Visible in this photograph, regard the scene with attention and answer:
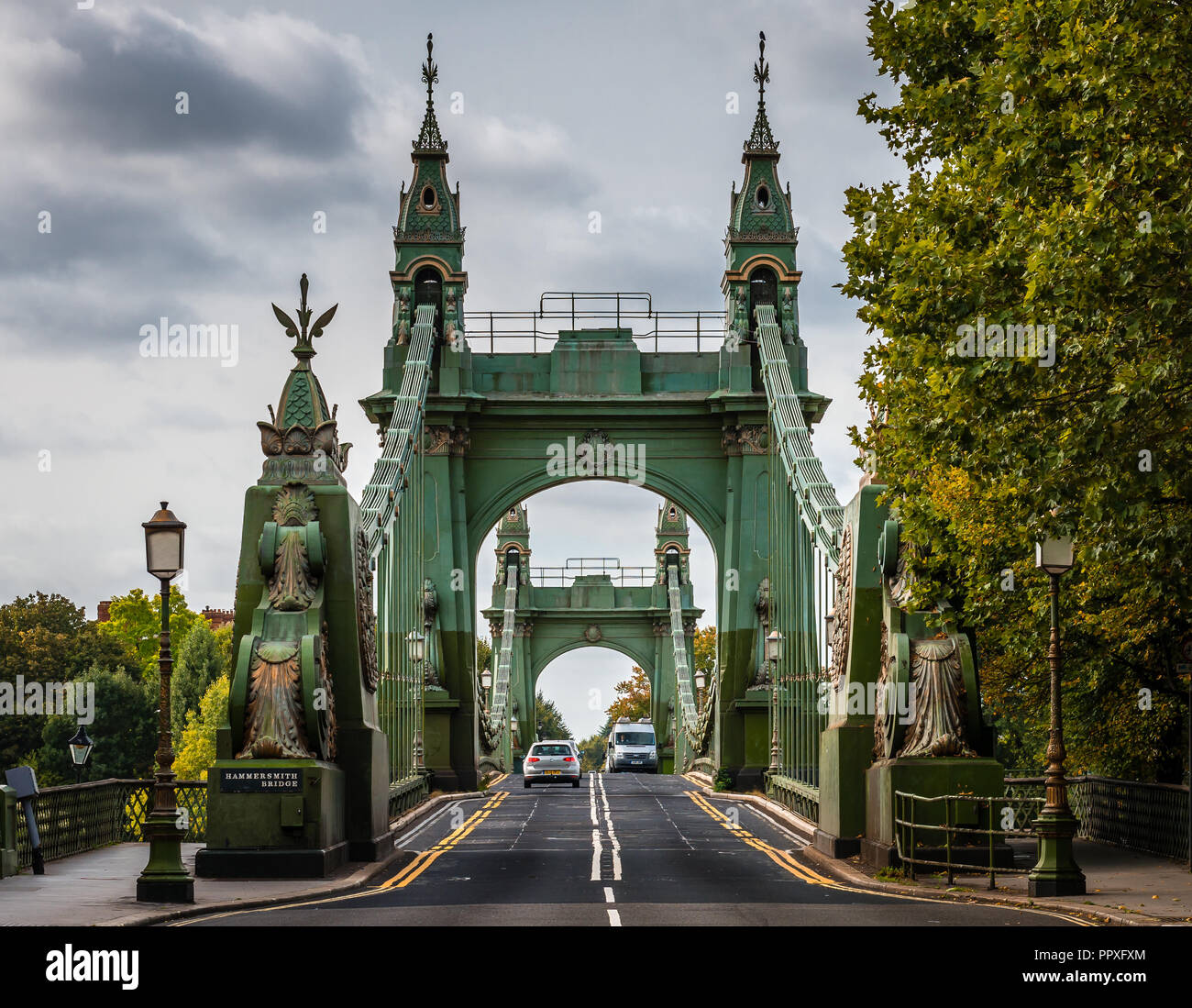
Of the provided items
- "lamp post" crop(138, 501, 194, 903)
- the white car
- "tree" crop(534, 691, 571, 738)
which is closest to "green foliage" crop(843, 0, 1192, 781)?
"lamp post" crop(138, 501, 194, 903)

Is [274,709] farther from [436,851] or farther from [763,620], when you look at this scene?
[763,620]

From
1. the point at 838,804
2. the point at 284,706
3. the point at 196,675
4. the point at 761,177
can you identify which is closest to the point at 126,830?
the point at 284,706

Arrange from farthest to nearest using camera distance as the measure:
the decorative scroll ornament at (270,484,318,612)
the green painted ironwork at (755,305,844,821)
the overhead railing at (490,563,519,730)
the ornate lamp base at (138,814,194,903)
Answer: the overhead railing at (490,563,519,730)
the green painted ironwork at (755,305,844,821)
the decorative scroll ornament at (270,484,318,612)
the ornate lamp base at (138,814,194,903)

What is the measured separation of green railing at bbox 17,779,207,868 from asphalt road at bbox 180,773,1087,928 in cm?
339

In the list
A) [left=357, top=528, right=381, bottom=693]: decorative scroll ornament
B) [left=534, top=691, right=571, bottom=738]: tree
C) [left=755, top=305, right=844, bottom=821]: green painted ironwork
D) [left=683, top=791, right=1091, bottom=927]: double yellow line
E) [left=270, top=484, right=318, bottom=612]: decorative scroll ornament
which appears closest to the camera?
[left=683, top=791, right=1091, bottom=927]: double yellow line

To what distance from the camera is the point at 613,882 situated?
64.0ft

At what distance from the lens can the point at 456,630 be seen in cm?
4322

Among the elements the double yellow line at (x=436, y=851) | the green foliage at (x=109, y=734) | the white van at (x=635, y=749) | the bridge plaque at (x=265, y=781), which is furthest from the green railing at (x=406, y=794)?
the green foliage at (x=109, y=734)

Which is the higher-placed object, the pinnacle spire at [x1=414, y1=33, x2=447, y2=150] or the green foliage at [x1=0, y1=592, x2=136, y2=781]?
the pinnacle spire at [x1=414, y1=33, x2=447, y2=150]

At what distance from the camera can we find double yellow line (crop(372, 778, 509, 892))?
66.1 ft

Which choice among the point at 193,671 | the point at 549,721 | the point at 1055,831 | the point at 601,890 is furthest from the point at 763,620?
the point at 549,721

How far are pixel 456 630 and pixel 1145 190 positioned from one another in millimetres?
29502

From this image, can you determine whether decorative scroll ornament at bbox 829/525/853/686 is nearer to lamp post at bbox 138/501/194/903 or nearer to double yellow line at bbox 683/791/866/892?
double yellow line at bbox 683/791/866/892

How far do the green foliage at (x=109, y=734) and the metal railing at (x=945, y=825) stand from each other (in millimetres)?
57952
